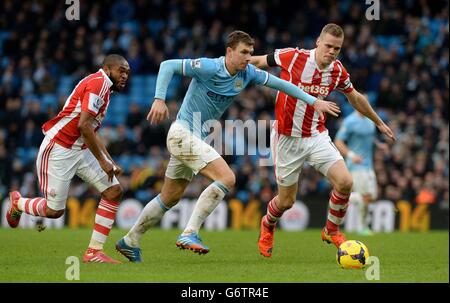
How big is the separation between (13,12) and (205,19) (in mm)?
5317

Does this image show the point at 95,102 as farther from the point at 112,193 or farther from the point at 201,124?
the point at 201,124

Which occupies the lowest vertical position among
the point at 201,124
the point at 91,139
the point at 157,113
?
the point at 91,139

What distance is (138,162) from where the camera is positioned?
21359mm

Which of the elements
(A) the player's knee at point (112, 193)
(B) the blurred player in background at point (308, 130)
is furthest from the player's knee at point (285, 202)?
(A) the player's knee at point (112, 193)

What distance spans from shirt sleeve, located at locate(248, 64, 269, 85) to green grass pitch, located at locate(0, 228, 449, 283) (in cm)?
191

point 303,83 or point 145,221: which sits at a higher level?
point 303,83

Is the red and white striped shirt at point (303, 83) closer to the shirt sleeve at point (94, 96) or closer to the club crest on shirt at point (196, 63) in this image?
the club crest on shirt at point (196, 63)

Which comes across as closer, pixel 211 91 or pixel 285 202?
pixel 211 91

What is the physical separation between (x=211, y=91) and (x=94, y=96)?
1.24 meters

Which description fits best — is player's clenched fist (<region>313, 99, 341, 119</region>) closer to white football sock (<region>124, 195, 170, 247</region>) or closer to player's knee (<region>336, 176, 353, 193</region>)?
player's knee (<region>336, 176, 353, 193</region>)

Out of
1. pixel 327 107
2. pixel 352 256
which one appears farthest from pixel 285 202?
pixel 327 107

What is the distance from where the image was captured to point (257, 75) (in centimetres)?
986

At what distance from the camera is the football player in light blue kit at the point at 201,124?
31.3 ft

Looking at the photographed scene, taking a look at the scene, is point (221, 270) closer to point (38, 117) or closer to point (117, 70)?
point (117, 70)
